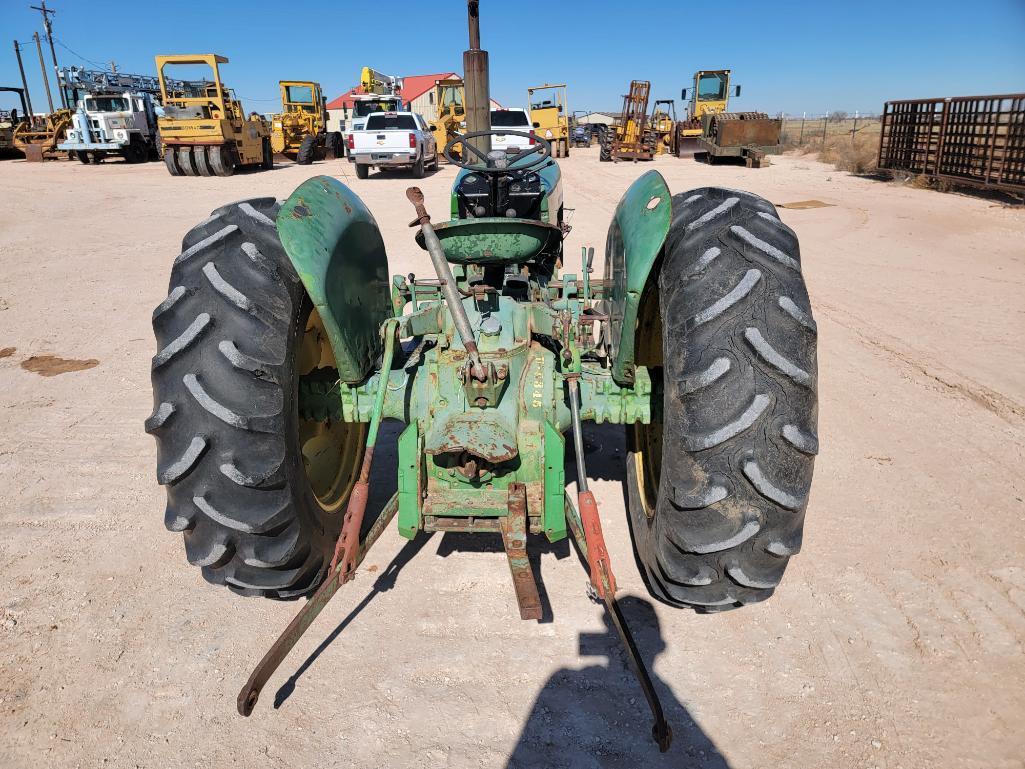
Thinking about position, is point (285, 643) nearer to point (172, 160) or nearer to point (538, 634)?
point (538, 634)

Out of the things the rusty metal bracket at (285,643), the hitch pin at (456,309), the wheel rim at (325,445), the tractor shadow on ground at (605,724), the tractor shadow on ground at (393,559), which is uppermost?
the hitch pin at (456,309)

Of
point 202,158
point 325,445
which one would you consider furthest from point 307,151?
point 325,445

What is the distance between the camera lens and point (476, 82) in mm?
4352

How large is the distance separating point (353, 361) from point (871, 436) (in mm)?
3286

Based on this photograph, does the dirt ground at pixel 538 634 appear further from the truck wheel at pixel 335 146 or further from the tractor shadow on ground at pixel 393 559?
the truck wheel at pixel 335 146

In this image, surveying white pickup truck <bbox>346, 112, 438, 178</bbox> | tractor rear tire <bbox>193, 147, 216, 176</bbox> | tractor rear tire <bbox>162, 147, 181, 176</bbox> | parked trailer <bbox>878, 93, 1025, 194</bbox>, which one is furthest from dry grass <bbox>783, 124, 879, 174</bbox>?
tractor rear tire <bbox>162, 147, 181, 176</bbox>

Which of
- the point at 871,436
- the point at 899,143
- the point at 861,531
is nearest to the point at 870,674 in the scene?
the point at 861,531

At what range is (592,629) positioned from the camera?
2.68 m

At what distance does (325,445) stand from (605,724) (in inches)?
66.0

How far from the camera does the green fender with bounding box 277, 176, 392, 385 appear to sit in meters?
2.33

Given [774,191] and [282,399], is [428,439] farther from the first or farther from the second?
[774,191]

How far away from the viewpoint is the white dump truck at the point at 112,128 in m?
22.6

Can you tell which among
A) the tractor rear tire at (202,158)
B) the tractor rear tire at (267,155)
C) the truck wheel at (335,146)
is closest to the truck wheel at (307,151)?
the tractor rear tire at (267,155)

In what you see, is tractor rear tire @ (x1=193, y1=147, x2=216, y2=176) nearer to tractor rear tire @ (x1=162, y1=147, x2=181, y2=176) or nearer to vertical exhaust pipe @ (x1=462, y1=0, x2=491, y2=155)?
tractor rear tire @ (x1=162, y1=147, x2=181, y2=176)
